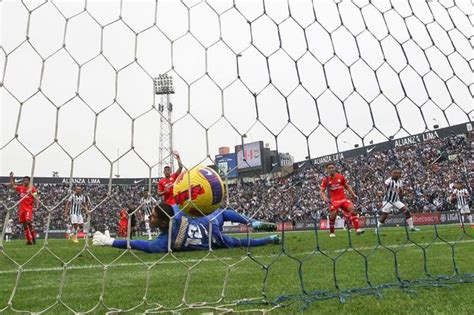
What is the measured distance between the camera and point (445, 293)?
2.73 metres

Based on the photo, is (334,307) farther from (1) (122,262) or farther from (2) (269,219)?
(2) (269,219)

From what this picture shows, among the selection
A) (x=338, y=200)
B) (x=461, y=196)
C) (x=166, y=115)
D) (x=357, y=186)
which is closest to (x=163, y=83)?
(x=166, y=115)

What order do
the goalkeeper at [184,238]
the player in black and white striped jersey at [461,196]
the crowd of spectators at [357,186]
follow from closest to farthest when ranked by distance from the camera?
the crowd of spectators at [357,186], the goalkeeper at [184,238], the player in black and white striped jersey at [461,196]

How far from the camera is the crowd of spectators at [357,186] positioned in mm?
4559

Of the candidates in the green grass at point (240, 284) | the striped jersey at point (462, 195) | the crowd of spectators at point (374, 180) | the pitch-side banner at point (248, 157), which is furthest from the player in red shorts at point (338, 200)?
the pitch-side banner at point (248, 157)

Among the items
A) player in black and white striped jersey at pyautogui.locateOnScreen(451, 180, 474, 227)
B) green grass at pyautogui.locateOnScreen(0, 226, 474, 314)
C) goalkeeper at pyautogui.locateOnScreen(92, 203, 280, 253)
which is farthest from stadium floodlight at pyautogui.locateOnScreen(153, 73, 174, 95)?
player in black and white striped jersey at pyautogui.locateOnScreen(451, 180, 474, 227)

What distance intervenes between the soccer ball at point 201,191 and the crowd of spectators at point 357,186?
0.23 m

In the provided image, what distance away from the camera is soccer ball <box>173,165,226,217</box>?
4794 millimetres

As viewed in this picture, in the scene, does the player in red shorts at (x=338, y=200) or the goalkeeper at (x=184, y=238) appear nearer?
the goalkeeper at (x=184, y=238)

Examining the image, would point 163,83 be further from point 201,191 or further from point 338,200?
point 338,200

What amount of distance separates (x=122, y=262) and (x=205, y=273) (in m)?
1.85

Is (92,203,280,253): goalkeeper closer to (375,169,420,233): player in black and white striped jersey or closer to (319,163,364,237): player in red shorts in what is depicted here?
(375,169,420,233): player in black and white striped jersey

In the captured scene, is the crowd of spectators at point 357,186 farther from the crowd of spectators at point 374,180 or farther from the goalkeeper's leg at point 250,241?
the goalkeeper's leg at point 250,241

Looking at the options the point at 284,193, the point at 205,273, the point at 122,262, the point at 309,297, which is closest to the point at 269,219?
the point at 284,193
